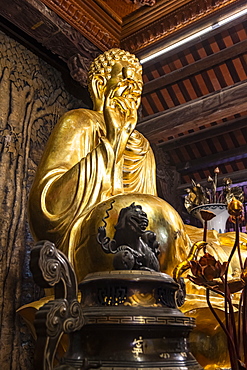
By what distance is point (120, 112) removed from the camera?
226 cm

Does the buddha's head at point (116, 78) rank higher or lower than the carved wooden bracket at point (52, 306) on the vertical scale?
higher

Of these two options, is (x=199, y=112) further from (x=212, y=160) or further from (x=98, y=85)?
(x=212, y=160)

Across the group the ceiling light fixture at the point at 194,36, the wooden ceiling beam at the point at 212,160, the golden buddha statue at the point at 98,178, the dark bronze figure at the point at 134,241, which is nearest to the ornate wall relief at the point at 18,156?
the golden buddha statue at the point at 98,178

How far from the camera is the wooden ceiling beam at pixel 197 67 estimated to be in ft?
10.8

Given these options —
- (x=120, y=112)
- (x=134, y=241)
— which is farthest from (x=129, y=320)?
(x=120, y=112)

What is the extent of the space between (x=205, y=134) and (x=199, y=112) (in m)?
1.21

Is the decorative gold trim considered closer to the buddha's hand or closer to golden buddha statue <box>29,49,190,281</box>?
golden buddha statue <box>29,49,190,281</box>

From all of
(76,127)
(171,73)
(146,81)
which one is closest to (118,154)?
(76,127)

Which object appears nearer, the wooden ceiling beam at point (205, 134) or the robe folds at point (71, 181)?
the robe folds at point (71, 181)

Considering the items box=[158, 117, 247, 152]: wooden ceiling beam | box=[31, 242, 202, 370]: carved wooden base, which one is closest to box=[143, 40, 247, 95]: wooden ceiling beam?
box=[158, 117, 247, 152]: wooden ceiling beam

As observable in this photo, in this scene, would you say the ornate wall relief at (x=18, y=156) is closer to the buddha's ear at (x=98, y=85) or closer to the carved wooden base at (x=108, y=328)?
the buddha's ear at (x=98, y=85)

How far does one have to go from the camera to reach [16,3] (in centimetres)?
259

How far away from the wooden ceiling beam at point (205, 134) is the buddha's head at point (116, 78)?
205 centimetres

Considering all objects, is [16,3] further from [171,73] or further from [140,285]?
[140,285]
